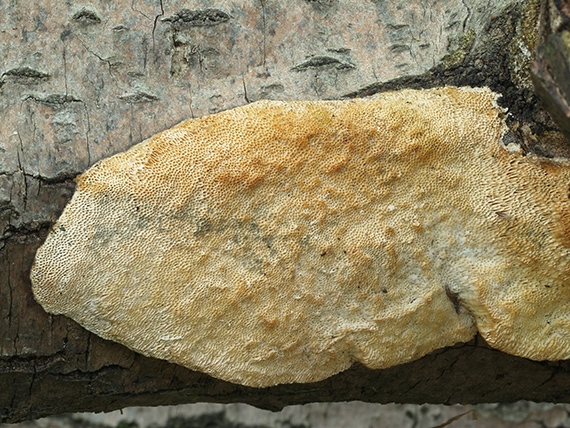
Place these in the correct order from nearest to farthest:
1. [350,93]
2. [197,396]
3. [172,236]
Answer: [172,236] < [350,93] < [197,396]

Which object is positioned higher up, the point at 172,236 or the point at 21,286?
the point at 172,236

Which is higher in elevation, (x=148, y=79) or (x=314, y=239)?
(x=148, y=79)

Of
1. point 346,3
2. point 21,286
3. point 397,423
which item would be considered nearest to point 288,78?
point 346,3

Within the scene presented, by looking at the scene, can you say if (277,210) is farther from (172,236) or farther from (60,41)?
(60,41)
